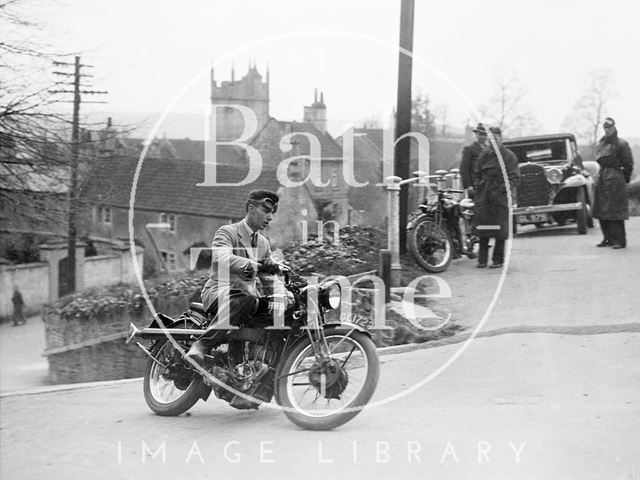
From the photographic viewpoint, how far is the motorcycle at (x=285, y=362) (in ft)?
14.4

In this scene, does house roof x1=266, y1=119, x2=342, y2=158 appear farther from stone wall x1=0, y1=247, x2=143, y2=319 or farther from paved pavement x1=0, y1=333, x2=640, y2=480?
stone wall x1=0, y1=247, x2=143, y2=319

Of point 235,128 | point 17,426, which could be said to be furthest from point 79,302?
point 17,426

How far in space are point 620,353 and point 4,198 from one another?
634cm

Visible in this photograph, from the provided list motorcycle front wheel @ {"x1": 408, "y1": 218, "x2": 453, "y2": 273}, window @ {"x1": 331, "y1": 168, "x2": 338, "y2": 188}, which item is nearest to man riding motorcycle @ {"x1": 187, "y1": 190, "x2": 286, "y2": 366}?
window @ {"x1": 331, "y1": 168, "x2": 338, "y2": 188}

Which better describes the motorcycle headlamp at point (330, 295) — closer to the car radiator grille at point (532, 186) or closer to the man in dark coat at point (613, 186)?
the man in dark coat at point (613, 186)

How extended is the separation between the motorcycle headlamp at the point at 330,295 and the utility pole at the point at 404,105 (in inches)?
133

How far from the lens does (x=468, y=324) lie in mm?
6309

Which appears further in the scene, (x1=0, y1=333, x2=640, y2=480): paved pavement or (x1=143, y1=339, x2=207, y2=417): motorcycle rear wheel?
(x1=143, y1=339, x2=207, y2=417): motorcycle rear wheel

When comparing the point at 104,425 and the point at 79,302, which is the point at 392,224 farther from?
Answer: the point at 79,302

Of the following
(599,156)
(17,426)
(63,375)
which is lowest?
(63,375)

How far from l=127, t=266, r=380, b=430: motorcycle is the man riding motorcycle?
0.21ft

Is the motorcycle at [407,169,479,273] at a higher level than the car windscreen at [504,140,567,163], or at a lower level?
lower

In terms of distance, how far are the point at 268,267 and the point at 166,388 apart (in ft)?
3.56

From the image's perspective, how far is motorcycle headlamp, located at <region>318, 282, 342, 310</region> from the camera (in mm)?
4430
